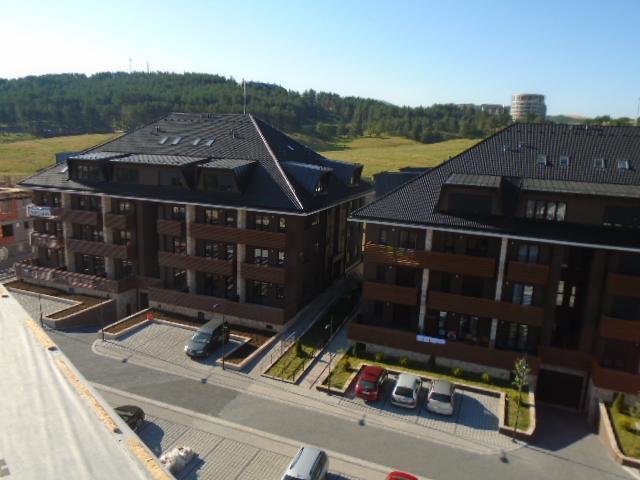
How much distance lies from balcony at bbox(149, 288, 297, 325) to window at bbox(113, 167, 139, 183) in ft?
35.0

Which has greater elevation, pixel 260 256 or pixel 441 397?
pixel 260 256

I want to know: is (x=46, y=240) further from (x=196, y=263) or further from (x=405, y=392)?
(x=405, y=392)

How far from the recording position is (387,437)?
2861 cm

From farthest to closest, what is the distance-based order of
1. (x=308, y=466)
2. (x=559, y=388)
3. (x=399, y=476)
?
1. (x=559, y=388)
2. (x=399, y=476)
3. (x=308, y=466)

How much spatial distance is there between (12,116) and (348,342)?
198 meters

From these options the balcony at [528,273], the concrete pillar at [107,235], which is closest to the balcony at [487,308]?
the balcony at [528,273]

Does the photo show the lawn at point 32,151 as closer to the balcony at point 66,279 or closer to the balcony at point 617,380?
the balcony at point 66,279

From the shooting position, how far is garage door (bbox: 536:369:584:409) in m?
35.2

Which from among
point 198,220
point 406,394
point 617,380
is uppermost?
point 198,220

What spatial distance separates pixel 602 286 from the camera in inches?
1319

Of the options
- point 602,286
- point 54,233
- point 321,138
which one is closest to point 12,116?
point 321,138

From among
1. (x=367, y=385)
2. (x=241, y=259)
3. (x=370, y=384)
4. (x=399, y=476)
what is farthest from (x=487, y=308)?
(x=241, y=259)

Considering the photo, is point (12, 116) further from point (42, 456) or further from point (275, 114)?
point (42, 456)

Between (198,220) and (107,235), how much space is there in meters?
10.8
